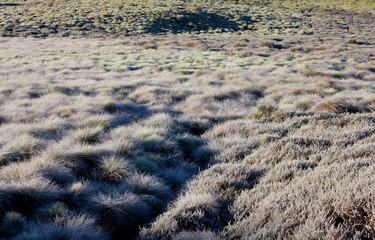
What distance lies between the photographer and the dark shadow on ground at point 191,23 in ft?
129

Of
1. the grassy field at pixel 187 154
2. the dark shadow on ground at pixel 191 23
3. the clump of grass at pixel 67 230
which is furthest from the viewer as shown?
the dark shadow on ground at pixel 191 23

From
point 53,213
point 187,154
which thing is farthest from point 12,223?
point 187,154

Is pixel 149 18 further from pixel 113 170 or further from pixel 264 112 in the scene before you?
pixel 113 170

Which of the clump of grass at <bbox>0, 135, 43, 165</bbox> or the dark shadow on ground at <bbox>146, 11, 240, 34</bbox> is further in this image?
the dark shadow on ground at <bbox>146, 11, 240, 34</bbox>

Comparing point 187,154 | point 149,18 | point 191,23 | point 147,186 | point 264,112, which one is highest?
point 147,186

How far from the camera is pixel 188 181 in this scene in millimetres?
4914

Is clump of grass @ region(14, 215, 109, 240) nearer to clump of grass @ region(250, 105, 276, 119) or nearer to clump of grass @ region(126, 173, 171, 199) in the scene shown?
clump of grass @ region(126, 173, 171, 199)

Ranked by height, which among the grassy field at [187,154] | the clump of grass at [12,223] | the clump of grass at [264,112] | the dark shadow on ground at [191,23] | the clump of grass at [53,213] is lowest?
the dark shadow on ground at [191,23]

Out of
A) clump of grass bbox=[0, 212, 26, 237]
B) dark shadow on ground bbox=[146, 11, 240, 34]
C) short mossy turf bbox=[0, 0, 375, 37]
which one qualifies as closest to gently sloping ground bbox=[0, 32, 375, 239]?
clump of grass bbox=[0, 212, 26, 237]

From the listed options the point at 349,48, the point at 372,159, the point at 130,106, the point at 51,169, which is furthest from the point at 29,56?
the point at 349,48

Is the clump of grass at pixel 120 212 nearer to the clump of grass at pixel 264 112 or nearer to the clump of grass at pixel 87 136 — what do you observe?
the clump of grass at pixel 87 136

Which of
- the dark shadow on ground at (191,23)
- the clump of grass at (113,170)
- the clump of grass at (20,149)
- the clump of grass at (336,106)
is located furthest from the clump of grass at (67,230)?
the dark shadow on ground at (191,23)

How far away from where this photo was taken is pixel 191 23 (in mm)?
42500

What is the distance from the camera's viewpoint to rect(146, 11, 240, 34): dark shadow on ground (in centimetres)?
3942
